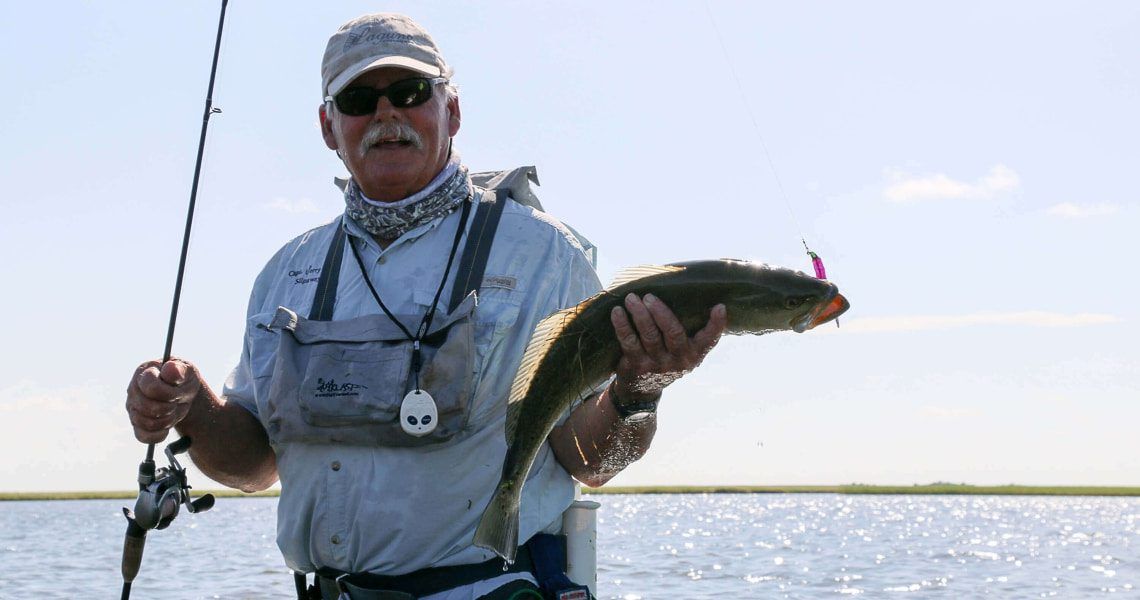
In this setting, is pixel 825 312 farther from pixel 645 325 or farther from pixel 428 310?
pixel 428 310

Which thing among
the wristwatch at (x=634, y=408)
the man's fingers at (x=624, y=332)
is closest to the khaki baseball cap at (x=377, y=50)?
the man's fingers at (x=624, y=332)

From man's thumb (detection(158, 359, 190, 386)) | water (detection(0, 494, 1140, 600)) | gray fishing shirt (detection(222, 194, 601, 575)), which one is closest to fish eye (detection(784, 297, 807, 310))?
gray fishing shirt (detection(222, 194, 601, 575))

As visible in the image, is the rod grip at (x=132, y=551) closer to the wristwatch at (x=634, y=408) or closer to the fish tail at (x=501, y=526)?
the fish tail at (x=501, y=526)

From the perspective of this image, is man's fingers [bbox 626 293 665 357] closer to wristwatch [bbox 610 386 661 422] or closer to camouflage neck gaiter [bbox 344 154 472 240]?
wristwatch [bbox 610 386 661 422]

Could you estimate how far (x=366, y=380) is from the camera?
3.80m

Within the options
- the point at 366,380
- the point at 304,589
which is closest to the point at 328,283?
the point at 366,380

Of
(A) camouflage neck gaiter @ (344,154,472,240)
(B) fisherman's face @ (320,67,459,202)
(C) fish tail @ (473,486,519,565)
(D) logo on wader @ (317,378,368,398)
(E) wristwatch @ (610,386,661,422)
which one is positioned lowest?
(C) fish tail @ (473,486,519,565)

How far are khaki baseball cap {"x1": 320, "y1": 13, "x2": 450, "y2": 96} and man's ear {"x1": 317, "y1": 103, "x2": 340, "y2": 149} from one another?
0.14 metres

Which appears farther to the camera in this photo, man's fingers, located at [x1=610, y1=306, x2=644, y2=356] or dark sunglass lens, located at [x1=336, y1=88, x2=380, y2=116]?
dark sunglass lens, located at [x1=336, y1=88, x2=380, y2=116]

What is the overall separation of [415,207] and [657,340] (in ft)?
3.53

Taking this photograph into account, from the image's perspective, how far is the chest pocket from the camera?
3742 mm

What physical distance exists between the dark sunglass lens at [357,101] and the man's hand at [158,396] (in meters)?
1.06

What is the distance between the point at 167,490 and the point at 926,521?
45165 mm

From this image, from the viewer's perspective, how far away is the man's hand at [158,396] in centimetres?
402
